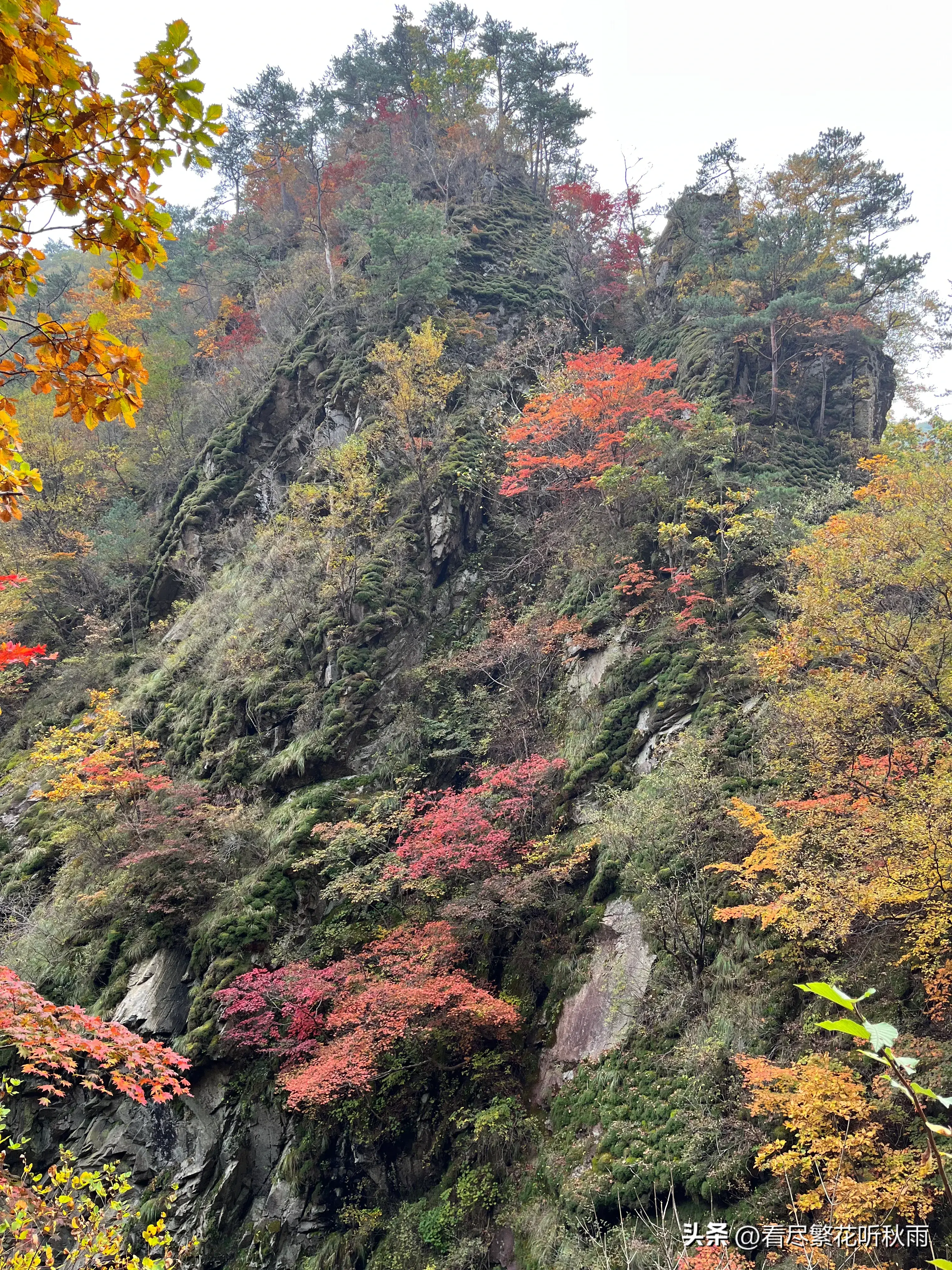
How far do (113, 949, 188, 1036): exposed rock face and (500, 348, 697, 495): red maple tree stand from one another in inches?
434

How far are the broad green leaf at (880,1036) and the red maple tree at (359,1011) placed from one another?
7.96 meters

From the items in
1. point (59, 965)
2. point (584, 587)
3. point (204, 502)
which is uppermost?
point (204, 502)

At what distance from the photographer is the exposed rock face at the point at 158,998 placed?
9.68 metres

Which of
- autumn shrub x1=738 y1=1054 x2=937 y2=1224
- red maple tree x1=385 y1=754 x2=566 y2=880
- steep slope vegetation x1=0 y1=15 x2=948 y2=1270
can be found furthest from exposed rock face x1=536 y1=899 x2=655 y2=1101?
autumn shrub x1=738 y1=1054 x2=937 y2=1224

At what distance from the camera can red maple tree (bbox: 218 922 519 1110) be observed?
7992 mm

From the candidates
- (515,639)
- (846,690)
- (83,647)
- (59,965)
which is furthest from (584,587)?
(83,647)

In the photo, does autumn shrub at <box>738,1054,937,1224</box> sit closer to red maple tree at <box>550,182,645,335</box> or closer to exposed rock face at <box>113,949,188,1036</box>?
exposed rock face at <box>113,949,188,1036</box>

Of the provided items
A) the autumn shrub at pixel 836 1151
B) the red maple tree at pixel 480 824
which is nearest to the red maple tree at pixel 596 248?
the red maple tree at pixel 480 824

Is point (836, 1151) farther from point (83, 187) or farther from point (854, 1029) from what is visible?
point (83, 187)

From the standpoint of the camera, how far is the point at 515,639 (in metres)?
13.4

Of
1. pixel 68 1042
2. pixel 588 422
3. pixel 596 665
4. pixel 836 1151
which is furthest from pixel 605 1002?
pixel 588 422

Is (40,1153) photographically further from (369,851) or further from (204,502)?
(204,502)

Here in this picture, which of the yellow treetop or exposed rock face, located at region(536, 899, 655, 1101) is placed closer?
the yellow treetop

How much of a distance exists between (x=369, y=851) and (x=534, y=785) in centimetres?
290
